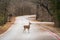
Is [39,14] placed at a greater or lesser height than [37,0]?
lesser

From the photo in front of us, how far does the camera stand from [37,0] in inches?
1323

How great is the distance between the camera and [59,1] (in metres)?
28.0

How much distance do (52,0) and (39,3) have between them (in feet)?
19.2

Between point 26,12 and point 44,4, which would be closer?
point 44,4

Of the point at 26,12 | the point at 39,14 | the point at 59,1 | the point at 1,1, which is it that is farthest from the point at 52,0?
the point at 26,12

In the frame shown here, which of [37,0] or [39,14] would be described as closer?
[37,0]

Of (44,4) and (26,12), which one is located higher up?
(44,4)

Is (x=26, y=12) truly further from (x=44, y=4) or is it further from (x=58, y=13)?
(x=58, y=13)

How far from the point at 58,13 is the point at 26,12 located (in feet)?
128

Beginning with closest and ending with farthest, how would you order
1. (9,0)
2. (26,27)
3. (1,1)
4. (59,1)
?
(26,27), (59,1), (1,1), (9,0)

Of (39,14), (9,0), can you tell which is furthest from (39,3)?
(39,14)

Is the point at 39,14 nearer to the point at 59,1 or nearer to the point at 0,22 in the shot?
the point at 0,22

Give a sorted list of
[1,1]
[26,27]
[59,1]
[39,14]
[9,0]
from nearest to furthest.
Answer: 1. [26,27]
2. [59,1]
3. [1,1]
4. [9,0]
5. [39,14]

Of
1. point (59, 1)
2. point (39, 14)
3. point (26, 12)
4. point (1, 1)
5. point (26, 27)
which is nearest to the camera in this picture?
point (26, 27)
